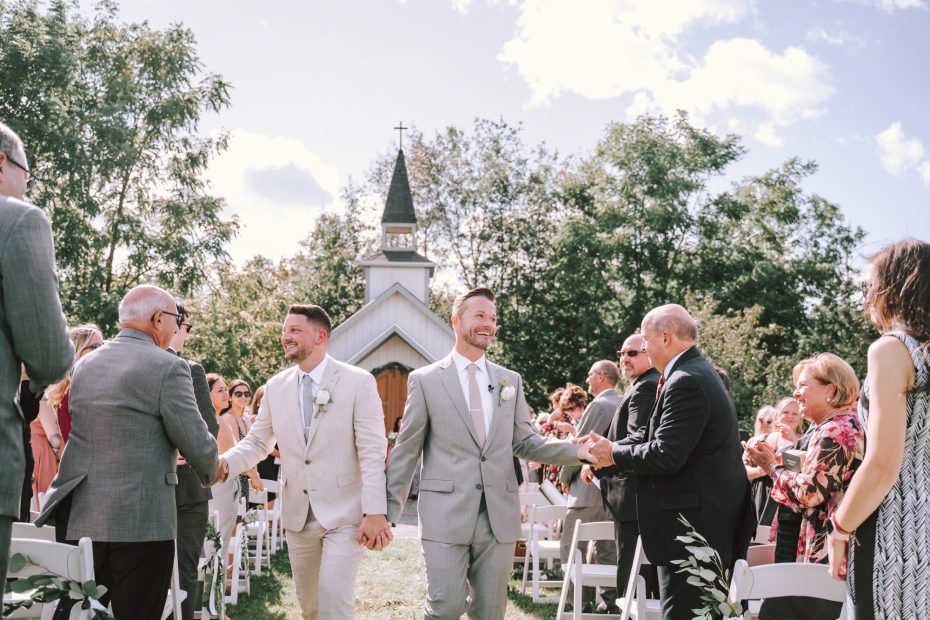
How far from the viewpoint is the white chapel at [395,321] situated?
2922 centimetres

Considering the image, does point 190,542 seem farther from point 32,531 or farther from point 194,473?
point 32,531

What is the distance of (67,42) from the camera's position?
83.3 feet

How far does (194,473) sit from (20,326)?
3.73 metres

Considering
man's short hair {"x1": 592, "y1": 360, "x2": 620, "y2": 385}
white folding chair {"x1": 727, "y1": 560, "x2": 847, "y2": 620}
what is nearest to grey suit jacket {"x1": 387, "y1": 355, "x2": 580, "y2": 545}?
white folding chair {"x1": 727, "y1": 560, "x2": 847, "y2": 620}

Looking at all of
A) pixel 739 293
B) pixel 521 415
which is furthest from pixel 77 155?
pixel 739 293

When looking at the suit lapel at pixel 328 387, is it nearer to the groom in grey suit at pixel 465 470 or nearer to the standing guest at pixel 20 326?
the groom in grey suit at pixel 465 470

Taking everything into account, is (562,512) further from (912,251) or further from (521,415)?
(912,251)

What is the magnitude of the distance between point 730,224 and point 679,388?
1441 inches

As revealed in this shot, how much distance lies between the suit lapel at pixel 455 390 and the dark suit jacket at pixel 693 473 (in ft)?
3.36

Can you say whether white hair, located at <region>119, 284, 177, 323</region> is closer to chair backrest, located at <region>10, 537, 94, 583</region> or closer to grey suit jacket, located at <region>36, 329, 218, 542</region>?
grey suit jacket, located at <region>36, 329, 218, 542</region>

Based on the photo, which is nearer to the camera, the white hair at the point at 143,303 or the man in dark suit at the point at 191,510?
the white hair at the point at 143,303

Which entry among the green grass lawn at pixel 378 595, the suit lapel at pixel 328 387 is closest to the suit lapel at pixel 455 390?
the suit lapel at pixel 328 387

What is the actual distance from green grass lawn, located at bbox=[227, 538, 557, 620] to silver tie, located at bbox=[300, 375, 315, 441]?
137 inches

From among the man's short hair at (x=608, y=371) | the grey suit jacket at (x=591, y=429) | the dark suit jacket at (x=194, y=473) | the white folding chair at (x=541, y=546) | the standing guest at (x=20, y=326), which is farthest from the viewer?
the man's short hair at (x=608, y=371)
